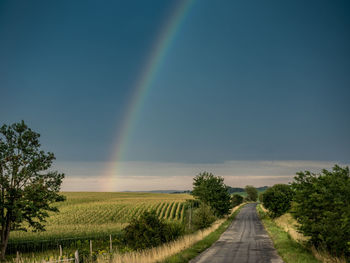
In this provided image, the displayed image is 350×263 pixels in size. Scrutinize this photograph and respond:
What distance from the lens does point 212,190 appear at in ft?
184

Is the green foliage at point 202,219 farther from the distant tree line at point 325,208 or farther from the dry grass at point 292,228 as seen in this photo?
the distant tree line at point 325,208

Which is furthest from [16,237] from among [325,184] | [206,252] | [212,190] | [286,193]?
[286,193]

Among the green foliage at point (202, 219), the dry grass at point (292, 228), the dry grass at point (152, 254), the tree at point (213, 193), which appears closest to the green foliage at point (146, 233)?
the dry grass at point (152, 254)

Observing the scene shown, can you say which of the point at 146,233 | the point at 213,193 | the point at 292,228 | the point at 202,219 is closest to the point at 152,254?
the point at 146,233

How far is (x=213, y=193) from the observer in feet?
182

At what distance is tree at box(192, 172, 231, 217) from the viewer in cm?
5493

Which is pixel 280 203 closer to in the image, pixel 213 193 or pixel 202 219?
pixel 213 193

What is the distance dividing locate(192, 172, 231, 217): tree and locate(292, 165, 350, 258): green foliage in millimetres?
34222

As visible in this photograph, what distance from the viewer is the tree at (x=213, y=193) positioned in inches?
2163

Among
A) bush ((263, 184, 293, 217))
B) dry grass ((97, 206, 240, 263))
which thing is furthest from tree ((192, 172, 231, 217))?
dry grass ((97, 206, 240, 263))

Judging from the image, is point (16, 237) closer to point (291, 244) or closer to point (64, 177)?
point (64, 177)

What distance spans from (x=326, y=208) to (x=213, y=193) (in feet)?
124

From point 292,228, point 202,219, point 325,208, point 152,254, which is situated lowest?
point 292,228

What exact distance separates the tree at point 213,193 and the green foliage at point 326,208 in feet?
112
